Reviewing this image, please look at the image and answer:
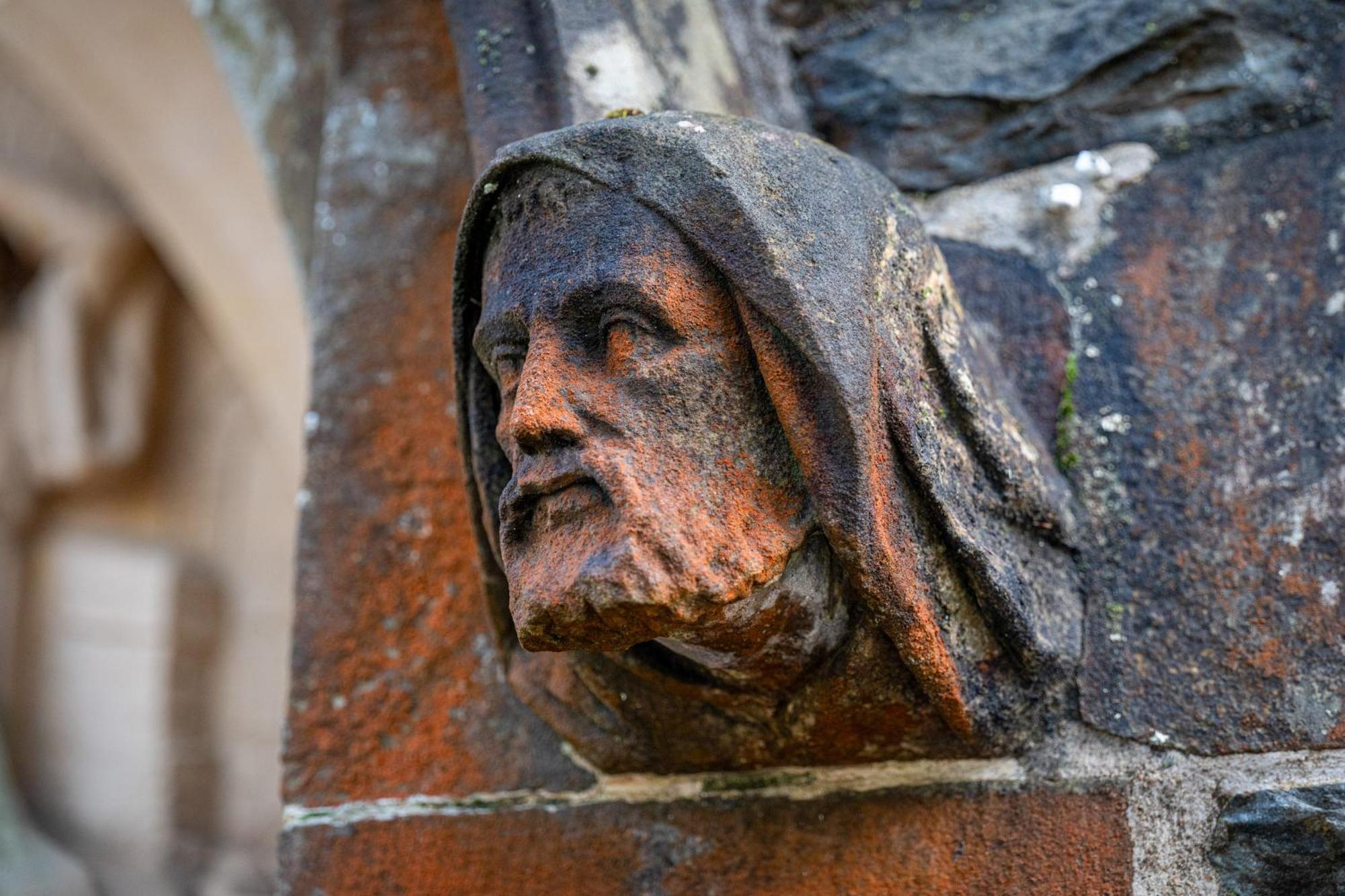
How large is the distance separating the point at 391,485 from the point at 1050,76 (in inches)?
33.0

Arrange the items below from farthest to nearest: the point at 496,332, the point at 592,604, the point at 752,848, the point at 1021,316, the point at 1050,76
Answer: the point at 1050,76 → the point at 1021,316 → the point at 752,848 → the point at 496,332 → the point at 592,604

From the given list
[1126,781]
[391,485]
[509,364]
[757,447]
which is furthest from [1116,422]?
[391,485]

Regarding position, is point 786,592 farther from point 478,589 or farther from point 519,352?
point 478,589

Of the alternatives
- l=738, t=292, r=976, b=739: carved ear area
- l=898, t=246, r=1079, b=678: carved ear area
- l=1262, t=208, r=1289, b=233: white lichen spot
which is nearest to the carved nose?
l=738, t=292, r=976, b=739: carved ear area

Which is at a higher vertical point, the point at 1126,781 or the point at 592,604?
the point at 592,604

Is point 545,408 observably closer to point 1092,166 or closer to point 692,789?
point 692,789

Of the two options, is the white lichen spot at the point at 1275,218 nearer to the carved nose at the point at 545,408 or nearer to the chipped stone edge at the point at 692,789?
the chipped stone edge at the point at 692,789

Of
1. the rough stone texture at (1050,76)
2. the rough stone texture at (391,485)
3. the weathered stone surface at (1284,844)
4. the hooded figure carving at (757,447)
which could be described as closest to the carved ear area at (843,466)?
the hooded figure carving at (757,447)

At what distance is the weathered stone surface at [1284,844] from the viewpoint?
92cm

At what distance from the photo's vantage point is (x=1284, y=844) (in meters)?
0.93

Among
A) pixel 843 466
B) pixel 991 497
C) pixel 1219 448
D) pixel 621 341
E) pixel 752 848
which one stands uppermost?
pixel 621 341

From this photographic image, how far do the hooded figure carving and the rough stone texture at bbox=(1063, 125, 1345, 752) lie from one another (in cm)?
9

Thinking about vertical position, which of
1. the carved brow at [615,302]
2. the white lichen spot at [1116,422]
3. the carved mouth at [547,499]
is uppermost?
the carved brow at [615,302]

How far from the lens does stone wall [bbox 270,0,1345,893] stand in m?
1.00
